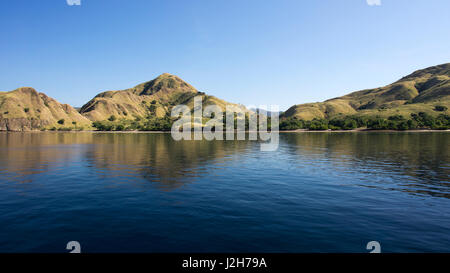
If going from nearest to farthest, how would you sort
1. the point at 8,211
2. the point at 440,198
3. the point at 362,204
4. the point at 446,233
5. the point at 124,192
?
1. the point at 446,233
2. the point at 8,211
3. the point at 362,204
4. the point at 440,198
5. the point at 124,192

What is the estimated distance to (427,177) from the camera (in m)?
36.4

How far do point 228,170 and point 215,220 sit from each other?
959 inches

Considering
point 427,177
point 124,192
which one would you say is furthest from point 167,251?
point 427,177

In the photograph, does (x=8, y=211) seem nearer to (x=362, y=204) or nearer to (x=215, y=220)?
(x=215, y=220)

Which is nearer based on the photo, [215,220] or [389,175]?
[215,220]

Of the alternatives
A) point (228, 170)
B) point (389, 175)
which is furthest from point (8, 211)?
point (389, 175)

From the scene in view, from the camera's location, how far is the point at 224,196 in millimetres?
26594

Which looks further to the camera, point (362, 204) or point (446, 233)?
point (362, 204)
